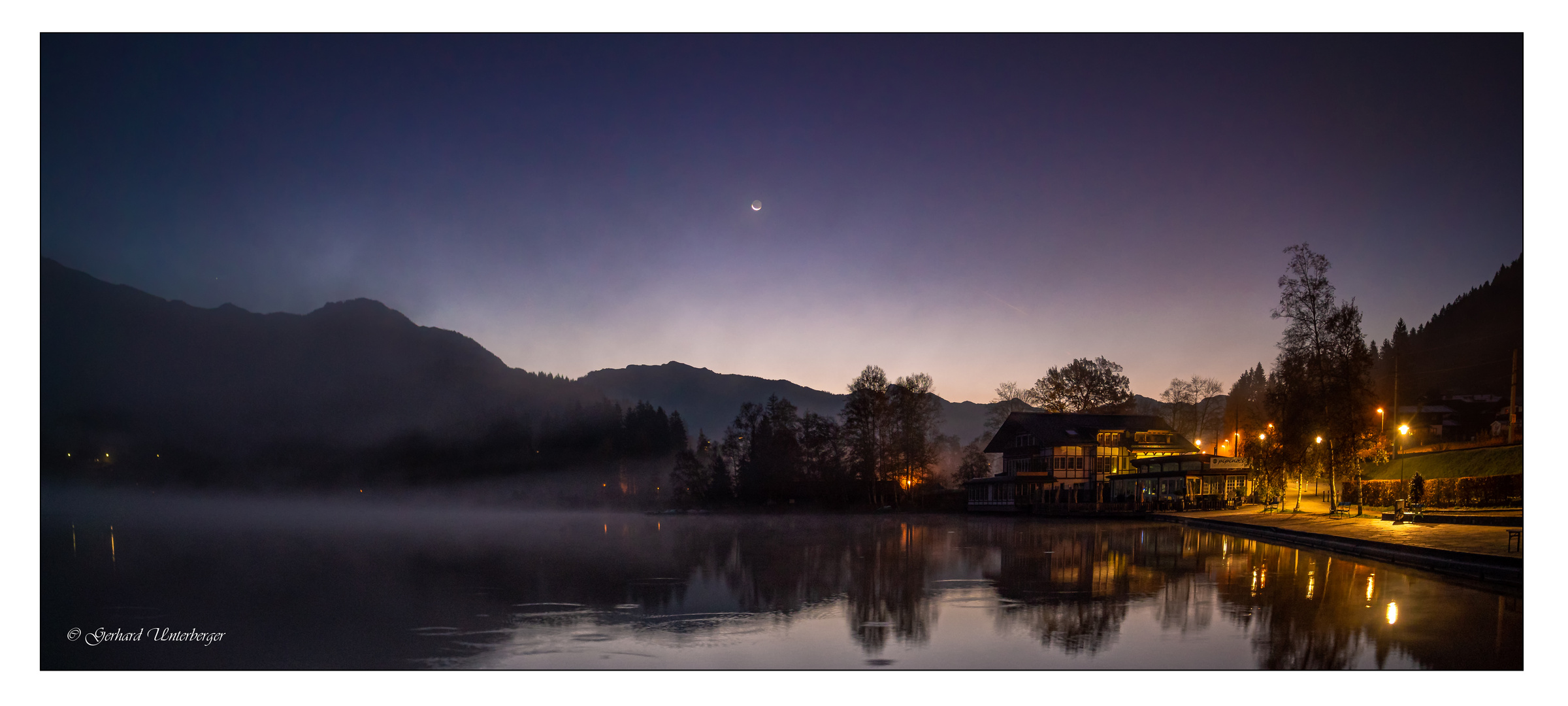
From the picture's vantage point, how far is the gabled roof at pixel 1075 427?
61969mm

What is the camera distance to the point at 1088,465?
203ft

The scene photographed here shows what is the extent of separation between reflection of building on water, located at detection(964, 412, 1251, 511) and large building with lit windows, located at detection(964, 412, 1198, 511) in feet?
0.18

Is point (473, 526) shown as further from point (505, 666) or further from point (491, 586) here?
point (505, 666)

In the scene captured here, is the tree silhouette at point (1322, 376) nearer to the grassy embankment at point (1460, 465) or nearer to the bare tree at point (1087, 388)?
the grassy embankment at point (1460, 465)

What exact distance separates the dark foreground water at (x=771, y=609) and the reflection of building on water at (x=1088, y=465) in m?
29.1

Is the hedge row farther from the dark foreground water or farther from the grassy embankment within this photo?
the dark foreground water

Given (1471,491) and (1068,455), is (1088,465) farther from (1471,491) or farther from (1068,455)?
(1471,491)

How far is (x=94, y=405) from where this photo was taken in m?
94.1

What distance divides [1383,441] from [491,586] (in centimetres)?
4084

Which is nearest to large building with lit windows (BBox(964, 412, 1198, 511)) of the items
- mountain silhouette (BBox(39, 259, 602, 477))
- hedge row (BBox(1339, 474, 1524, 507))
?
hedge row (BBox(1339, 474, 1524, 507))

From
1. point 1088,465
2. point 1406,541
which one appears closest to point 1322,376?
point 1406,541
